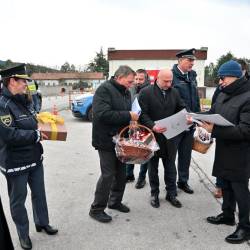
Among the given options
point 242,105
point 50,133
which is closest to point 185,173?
point 242,105

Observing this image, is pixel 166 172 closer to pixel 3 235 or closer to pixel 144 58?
pixel 3 235

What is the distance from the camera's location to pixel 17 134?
3.21 metres

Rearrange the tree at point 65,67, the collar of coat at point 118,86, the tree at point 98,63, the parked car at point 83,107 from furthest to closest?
the tree at point 65,67 → the tree at point 98,63 → the parked car at point 83,107 → the collar of coat at point 118,86

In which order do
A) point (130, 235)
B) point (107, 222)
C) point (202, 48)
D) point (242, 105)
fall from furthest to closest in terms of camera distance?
point (202, 48), point (107, 222), point (130, 235), point (242, 105)

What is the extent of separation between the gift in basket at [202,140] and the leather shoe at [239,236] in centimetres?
141

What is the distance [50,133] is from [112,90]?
3.02 ft

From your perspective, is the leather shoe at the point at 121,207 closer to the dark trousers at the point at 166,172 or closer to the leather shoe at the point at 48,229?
the dark trousers at the point at 166,172

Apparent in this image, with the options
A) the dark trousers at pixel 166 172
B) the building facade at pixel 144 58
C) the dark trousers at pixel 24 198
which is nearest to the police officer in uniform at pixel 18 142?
the dark trousers at pixel 24 198

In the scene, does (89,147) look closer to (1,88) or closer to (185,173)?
(185,173)

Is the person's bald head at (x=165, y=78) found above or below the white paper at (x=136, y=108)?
above

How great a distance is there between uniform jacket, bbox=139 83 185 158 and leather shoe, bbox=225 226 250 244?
1327 millimetres

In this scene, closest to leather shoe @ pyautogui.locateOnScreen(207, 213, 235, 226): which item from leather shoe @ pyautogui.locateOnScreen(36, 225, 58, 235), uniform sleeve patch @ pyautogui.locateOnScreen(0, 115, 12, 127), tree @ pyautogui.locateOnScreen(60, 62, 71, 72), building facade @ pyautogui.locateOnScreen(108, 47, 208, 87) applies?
leather shoe @ pyautogui.locateOnScreen(36, 225, 58, 235)

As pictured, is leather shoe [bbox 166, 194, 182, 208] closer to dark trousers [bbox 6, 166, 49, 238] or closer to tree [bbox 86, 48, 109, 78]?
dark trousers [bbox 6, 166, 49, 238]

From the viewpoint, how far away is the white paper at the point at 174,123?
4.27 m
